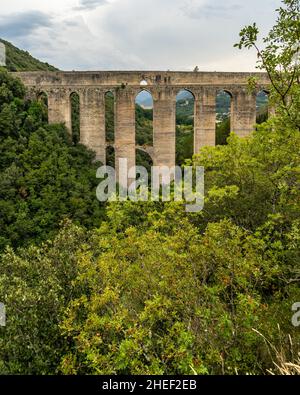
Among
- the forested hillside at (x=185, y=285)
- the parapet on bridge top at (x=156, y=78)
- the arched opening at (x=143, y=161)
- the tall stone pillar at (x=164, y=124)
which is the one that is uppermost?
the parapet on bridge top at (x=156, y=78)

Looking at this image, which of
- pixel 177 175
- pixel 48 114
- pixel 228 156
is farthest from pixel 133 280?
pixel 48 114

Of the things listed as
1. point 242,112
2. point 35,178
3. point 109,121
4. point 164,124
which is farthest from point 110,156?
point 242,112

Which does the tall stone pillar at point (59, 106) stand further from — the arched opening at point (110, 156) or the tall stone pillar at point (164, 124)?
the tall stone pillar at point (164, 124)

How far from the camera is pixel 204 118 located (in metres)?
26.0

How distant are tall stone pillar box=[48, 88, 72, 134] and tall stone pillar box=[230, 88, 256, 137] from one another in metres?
10.1

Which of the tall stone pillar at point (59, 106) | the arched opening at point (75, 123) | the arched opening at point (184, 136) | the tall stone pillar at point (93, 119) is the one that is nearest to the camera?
the tall stone pillar at point (93, 119)

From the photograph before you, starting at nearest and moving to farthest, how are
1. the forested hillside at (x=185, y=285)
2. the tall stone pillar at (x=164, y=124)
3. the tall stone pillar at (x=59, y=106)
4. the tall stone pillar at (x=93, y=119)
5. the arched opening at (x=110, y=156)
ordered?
the forested hillside at (x=185, y=285) < the tall stone pillar at (x=164, y=124) < the tall stone pillar at (x=93, y=119) < the tall stone pillar at (x=59, y=106) < the arched opening at (x=110, y=156)

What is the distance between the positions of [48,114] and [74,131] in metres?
2.31

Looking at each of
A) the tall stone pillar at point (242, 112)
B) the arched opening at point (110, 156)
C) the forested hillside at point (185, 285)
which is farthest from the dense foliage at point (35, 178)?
the tall stone pillar at point (242, 112)

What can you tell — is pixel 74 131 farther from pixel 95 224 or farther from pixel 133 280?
pixel 133 280

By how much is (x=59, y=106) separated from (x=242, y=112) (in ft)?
37.0

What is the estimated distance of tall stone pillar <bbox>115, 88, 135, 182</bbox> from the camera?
2625 centimetres

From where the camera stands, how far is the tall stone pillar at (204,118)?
1025 inches
